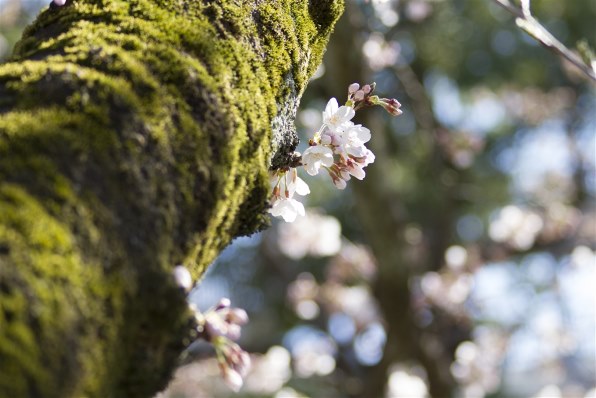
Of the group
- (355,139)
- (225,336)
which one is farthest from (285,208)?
(225,336)

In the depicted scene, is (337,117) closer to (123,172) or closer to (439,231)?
(123,172)

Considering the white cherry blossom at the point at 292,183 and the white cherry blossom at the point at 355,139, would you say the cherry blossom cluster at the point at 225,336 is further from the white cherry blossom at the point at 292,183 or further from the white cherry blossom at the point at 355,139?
the white cherry blossom at the point at 355,139

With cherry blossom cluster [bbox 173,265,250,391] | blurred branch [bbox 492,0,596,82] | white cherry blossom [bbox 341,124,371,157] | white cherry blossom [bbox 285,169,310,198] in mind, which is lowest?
cherry blossom cluster [bbox 173,265,250,391]

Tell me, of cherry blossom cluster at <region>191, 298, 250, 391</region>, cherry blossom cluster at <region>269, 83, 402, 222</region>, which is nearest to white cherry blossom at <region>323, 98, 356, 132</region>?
cherry blossom cluster at <region>269, 83, 402, 222</region>

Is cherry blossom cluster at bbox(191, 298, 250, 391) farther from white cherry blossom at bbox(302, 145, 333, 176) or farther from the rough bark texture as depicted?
white cherry blossom at bbox(302, 145, 333, 176)

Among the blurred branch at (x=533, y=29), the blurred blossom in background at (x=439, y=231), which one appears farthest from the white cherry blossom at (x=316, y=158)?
the blurred blossom in background at (x=439, y=231)
